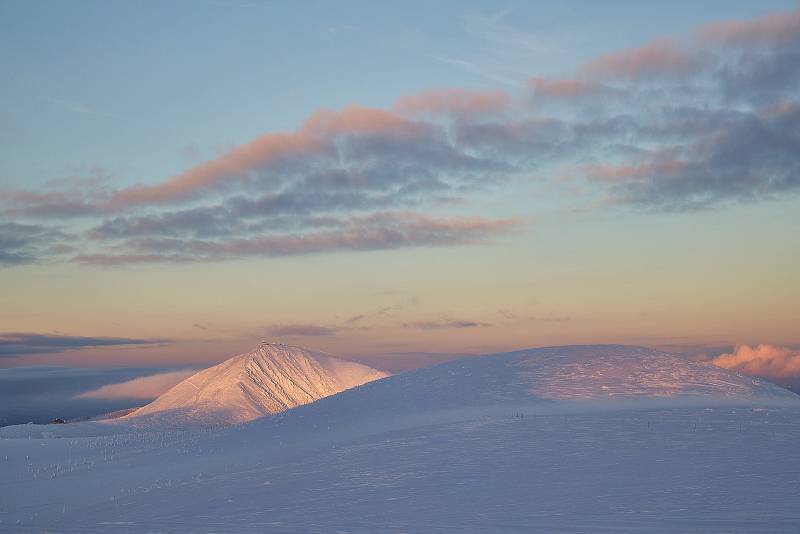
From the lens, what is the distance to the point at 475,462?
21.5 m

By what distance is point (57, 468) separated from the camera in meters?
30.9

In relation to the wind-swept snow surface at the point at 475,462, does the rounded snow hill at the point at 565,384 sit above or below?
above

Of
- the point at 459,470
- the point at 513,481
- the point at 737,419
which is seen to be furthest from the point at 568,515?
the point at 737,419

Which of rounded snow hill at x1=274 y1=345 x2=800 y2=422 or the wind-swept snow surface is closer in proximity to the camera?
the wind-swept snow surface

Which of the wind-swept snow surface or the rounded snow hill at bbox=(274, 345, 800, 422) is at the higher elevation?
the rounded snow hill at bbox=(274, 345, 800, 422)

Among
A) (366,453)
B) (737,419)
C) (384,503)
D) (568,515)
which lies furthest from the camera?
(737,419)

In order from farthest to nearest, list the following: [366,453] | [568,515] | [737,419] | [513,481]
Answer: [737,419] → [366,453] → [513,481] → [568,515]

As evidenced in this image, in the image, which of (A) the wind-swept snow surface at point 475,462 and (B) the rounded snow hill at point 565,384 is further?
(B) the rounded snow hill at point 565,384

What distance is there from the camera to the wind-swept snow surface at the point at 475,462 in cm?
1606

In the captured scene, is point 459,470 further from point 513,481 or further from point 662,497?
point 662,497

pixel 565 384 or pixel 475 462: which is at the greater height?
pixel 565 384

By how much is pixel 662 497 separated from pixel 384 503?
6083mm

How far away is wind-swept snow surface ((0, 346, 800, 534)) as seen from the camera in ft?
52.7

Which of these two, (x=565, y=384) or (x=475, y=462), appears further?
(x=565, y=384)
